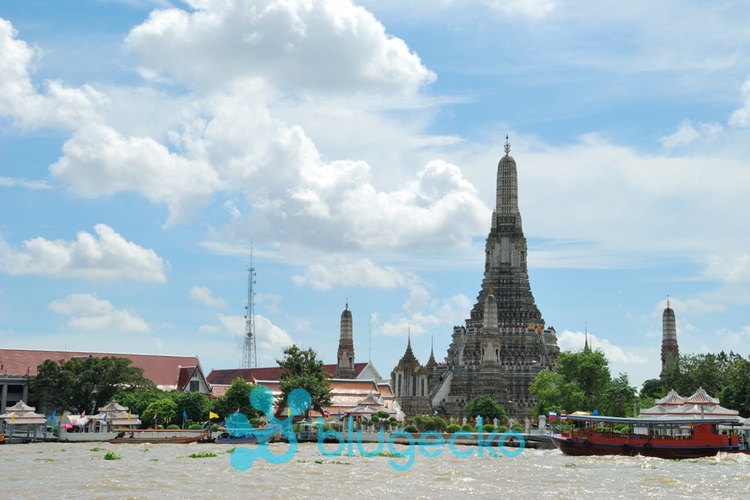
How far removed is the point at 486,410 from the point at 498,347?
14.3 m

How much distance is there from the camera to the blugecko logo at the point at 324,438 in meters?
55.2

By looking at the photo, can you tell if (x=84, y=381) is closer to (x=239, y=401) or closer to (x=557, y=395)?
(x=239, y=401)

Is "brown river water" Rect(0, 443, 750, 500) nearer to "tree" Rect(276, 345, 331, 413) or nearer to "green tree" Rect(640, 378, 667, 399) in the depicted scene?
"tree" Rect(276, 345, 331, 413)

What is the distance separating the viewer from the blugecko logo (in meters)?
55.2

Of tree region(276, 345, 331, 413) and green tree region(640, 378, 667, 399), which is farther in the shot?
green tree region(640, 378, 667, 399)

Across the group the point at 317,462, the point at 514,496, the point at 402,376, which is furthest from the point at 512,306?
the point at 514,496

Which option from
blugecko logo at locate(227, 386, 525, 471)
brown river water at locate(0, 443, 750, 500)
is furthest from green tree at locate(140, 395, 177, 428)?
brown river water at locate(0, 443, 750, 500)

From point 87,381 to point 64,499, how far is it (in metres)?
56.6

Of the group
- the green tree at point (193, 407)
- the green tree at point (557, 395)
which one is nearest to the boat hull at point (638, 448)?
the green tree at point (557, 395)

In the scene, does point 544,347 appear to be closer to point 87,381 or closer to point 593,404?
point 593,404

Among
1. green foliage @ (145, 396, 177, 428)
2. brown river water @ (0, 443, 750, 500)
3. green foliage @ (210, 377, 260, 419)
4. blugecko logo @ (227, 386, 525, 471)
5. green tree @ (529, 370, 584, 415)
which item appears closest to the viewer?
brown river water @ (0, 443, 750, 500)

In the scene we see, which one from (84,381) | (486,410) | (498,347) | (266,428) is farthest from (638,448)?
(84,381)

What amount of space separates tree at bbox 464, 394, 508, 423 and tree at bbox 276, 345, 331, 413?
45.5 ft

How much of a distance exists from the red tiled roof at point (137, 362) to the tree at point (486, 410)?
27.3m
